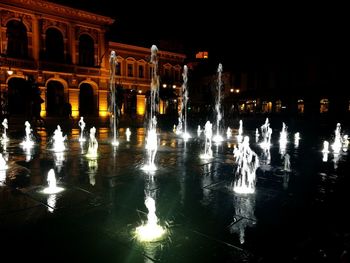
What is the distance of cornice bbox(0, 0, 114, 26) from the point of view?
27.6 metres

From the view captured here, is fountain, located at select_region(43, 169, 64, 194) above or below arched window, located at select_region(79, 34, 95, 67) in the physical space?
below

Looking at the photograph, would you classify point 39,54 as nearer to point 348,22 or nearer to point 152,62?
point 152,62

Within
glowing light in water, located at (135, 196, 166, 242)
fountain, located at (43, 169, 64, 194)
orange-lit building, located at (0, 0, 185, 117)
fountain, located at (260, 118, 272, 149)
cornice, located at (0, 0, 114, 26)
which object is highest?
cornice, located at (0, 0, 114, 26)

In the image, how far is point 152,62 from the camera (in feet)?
133

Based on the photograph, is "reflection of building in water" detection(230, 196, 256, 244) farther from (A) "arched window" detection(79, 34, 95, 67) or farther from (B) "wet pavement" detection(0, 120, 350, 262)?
(A) "arched window" detection(79, 34, 95, 67)

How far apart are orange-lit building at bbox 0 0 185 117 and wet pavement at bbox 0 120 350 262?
19767 millimetres

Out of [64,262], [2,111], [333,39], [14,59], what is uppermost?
[333,39]

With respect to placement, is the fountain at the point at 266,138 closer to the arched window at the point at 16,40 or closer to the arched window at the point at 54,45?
the arched window at the point at 54,45

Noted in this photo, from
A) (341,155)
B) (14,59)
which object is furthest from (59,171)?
(14,59)

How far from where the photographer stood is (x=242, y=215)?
4.05 meters

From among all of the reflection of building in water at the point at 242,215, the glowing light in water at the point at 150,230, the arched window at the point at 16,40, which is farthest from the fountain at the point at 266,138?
the arched window at the point at 16,40

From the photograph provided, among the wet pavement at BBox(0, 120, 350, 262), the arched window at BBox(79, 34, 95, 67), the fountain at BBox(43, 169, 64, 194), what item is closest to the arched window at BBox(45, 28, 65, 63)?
the arched window at BBox(79, 34, 95, 67)

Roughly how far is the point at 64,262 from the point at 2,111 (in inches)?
1113

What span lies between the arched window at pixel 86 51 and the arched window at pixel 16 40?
19.4 feet
